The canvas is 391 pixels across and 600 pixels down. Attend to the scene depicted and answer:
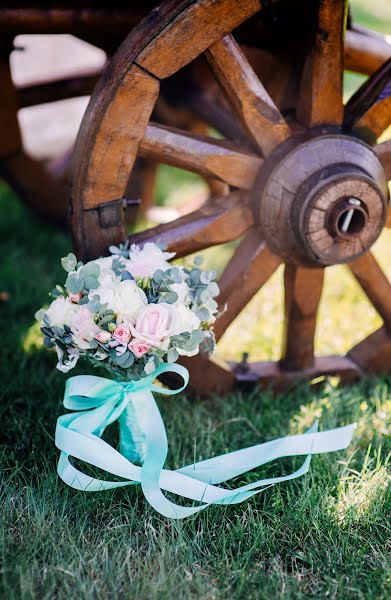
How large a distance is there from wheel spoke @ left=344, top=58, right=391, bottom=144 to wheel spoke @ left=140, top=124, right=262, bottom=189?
303 mm

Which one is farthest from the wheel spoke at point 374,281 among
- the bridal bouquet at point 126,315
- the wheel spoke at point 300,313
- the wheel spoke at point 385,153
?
the bridal bouquet at point 126,315

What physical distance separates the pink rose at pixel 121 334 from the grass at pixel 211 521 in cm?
43

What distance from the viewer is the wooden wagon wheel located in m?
1.75

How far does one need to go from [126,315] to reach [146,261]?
17 centimetres

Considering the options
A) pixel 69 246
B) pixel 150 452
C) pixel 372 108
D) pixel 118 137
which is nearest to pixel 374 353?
pixel 372 108

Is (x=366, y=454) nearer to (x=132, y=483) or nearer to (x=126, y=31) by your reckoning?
(x=132, y=483)

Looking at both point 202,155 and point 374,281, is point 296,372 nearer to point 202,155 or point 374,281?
point 374,281

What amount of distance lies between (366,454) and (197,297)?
706 millimetres

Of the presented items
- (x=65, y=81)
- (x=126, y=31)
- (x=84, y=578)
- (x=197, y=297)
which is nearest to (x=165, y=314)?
(x=197, y=297)

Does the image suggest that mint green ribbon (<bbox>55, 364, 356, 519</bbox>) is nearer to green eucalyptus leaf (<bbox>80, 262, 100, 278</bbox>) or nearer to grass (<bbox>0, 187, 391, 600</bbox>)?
grass (<bbox>0, 187, 391, 600</bbox>)

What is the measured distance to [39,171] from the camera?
2.83 m

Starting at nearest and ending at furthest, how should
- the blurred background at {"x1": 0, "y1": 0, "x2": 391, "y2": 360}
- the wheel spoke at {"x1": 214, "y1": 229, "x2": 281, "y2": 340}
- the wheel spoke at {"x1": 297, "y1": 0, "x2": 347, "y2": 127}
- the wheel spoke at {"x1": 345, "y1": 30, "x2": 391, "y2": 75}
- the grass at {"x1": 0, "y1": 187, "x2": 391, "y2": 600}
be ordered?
the grass at {"x1": 0, "y1": 187, "x2": 391, "y2": 600} < the wheel spoke at {"x1": 297, "y1": 0, "x2": 347, "y2": 127} < the wheel spoke at {"x1": 214, "y1": 229, "x2": 281, "y2": 340} < the wheel spoke at {"x1": 345, "y1": 30, "x2": 391, "y2": 75} < the blurred background at {"x1": 0, "y1": 0, "x2": 391, "y2": 360}

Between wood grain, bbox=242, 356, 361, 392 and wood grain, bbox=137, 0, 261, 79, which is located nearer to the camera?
wood grain, bbox=137, 0, 261, 79

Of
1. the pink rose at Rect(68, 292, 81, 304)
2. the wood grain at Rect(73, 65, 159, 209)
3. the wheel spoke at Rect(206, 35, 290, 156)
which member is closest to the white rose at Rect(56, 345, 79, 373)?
the pink rose at Rect(68, 292, 81, 304)
